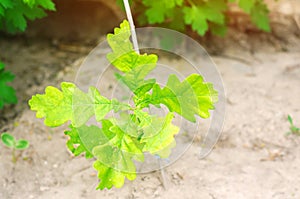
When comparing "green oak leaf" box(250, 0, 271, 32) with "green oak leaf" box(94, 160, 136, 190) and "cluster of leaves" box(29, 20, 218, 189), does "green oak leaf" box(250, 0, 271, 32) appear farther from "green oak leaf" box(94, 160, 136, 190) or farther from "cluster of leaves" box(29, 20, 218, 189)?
"green oak leaf" box(94, 160, 136, 190)

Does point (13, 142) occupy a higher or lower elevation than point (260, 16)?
lower

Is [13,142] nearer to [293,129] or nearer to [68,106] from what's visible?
[68,106]

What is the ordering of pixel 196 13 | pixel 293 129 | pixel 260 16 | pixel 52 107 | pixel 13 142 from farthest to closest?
pixel 260 16
pixel 196 13
pixel 293 129
pixel 13 142
pixel 52 107

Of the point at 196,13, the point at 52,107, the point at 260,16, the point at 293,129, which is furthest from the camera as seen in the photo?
the point at 260,16

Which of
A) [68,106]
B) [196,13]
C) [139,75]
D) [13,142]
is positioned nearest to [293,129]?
[196,13]

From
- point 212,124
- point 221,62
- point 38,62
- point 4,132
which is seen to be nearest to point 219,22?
point 221,62

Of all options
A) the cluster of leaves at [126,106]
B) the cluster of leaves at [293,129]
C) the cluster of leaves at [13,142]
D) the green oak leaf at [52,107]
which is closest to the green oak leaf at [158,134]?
the cluster of leaves at [126,106]
